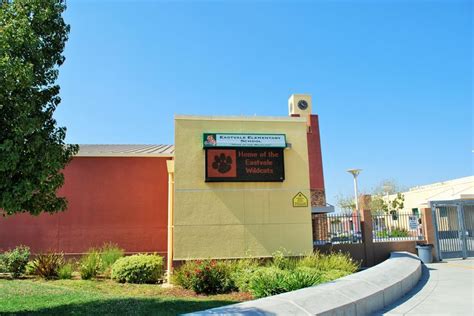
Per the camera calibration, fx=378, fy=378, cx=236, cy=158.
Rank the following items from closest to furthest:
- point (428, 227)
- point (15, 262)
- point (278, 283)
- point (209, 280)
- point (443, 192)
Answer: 1. point (278, 283)
2. point (209, 280)
3. point (15, 262)
4. point (428, 227)
5. point (443, 192)

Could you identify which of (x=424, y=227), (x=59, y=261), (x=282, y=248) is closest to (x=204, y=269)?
(x=282, y=248)

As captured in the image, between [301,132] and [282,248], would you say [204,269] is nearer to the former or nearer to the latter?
[282,248]

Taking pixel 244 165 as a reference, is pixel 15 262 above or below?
below

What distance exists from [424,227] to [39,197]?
53.5ft

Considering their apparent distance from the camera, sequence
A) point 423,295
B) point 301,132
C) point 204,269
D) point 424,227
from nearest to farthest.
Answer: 1. point 423,295
2. point 204,269
3. point 301,132
4. point 424,227

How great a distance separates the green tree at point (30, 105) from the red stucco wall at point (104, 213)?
25.5 ft

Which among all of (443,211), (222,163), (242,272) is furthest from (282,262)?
(443,211)

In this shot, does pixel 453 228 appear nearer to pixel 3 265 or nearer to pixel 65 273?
pixel 65 273

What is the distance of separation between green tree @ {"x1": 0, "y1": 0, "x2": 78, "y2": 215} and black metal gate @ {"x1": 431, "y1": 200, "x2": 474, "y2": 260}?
640 inches

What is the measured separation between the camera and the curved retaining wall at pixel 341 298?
630 cm

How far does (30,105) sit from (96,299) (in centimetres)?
513

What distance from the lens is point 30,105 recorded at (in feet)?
24.2

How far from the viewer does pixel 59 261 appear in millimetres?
13297

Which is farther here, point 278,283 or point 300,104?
point 300,104
